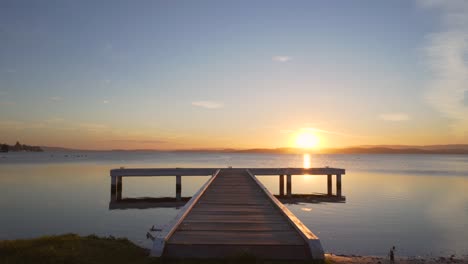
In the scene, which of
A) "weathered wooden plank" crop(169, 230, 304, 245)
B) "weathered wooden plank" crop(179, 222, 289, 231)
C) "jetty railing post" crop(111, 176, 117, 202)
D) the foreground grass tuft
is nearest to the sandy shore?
"weathered wooden plank" crop(179, 222, 289, 231)

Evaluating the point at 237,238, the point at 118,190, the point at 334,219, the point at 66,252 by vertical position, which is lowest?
the point at 334,219

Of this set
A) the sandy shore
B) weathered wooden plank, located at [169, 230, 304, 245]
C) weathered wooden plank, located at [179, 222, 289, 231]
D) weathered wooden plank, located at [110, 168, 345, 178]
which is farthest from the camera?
weathered wooden plank, located at [110, 168, 345, 178]

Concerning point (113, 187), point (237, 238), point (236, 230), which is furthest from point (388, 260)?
point (113, 187)

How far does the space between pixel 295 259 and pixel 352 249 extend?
7045 millimetres

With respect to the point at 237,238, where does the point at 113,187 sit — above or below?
below

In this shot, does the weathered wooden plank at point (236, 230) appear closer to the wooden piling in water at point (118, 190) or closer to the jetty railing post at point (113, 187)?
the jetty railing post at point (113, 187)

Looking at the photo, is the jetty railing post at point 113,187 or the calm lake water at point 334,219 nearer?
the calm lake water at point 334,219

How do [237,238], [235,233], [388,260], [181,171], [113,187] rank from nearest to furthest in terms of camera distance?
[237,238] → [235,233] → [388,260] → [181,171] → [113,187]

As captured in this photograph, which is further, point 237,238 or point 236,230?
point 236,230

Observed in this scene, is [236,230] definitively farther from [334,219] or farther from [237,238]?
[334,219]

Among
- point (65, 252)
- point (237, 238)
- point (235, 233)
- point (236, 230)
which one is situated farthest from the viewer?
point (65, 252)

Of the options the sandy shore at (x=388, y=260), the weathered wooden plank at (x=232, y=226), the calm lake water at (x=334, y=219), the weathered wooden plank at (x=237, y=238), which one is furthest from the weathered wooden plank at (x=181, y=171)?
the weathered wooden plank at (x=237, y=238)

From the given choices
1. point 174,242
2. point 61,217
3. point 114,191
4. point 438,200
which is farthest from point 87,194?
point 438,200

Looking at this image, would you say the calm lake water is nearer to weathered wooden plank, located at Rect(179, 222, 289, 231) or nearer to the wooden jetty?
the wooden jetty
